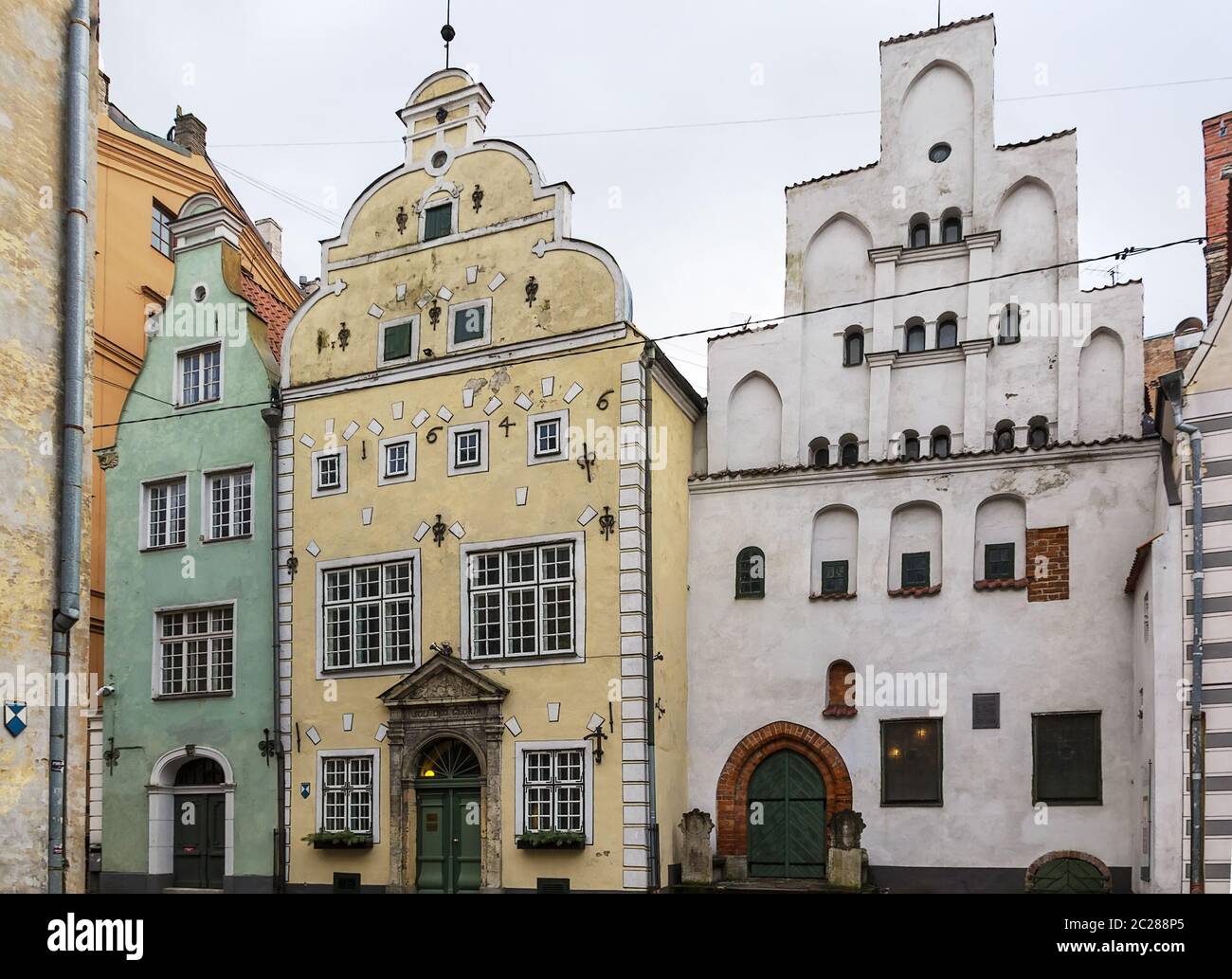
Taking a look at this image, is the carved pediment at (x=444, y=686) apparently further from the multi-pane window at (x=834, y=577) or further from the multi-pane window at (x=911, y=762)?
the multi-pane window at (x=911, y=762)

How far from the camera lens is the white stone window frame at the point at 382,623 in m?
22.0

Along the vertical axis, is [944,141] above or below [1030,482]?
above

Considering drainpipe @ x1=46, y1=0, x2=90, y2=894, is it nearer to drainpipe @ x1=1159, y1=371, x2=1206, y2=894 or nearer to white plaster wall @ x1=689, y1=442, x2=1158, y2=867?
white plaster wall @ x1=689, y1=442, x2=1158, y2=867

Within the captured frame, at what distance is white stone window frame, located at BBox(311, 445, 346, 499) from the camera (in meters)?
23.2

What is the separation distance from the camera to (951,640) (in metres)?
19.9

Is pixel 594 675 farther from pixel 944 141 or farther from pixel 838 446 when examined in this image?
pixel 944 141

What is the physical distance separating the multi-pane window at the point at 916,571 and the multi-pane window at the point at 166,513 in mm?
14142

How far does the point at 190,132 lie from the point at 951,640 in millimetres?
25234

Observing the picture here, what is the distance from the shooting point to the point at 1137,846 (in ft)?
58.7

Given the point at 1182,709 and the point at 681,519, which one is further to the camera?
the point at 681,519

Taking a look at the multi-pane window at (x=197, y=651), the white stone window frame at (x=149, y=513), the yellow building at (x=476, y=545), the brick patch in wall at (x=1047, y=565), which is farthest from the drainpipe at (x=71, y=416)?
the brick patch in wall at (x=1047, y=565)

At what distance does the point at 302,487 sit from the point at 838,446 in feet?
33.4

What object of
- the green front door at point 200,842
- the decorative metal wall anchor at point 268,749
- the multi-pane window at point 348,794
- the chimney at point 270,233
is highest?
the chimney at point 270,233
